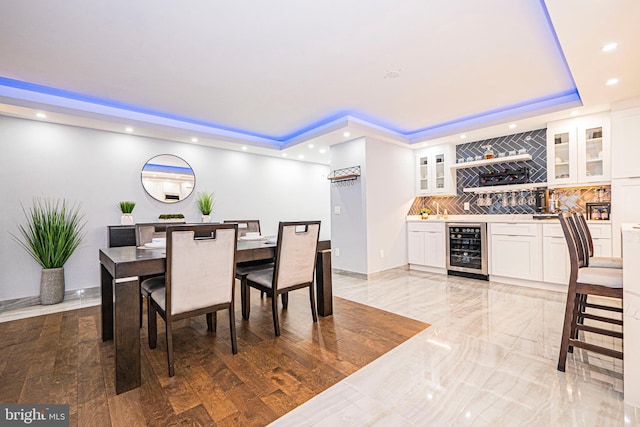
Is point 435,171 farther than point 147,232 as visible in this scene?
Yes

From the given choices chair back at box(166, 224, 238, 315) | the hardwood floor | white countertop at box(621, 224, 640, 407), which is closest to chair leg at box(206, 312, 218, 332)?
the hardwood floor

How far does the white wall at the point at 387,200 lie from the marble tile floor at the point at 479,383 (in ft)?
5.79

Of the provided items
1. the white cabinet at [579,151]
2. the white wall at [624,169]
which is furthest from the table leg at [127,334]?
the white cabinet at [579,151]

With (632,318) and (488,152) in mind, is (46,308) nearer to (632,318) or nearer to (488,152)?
(632,318)

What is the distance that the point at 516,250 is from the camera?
392 centimetres

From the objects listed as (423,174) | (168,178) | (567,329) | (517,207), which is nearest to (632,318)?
(567,329)

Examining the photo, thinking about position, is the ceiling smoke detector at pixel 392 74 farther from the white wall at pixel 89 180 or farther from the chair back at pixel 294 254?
the white wall at pixel 89 180

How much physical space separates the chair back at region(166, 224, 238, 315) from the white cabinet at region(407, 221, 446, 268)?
3.66 m

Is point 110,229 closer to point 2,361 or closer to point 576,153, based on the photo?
point 2,361

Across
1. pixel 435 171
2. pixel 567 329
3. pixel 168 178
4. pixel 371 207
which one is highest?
pixel 435 171

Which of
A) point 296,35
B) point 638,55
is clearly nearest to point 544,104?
point 638,55

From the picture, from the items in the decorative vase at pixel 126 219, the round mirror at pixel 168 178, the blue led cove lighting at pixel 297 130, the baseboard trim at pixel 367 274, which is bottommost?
the baseboard trim at pixel 367 274

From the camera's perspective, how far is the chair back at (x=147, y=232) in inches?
114

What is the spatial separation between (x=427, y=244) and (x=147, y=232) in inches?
163
